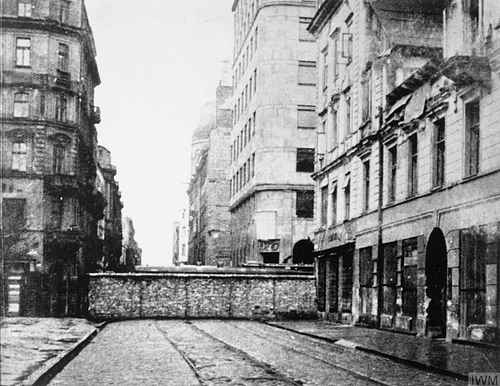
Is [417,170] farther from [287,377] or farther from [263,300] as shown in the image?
[263,300]

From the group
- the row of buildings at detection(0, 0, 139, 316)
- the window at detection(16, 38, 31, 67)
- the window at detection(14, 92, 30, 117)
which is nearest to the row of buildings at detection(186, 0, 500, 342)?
the row of buildings at detection(0, 0, 139, 316)

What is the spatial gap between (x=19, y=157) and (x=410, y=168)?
26.5 meters

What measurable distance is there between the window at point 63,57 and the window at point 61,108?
1.79 meters

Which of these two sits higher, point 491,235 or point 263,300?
point 491,235

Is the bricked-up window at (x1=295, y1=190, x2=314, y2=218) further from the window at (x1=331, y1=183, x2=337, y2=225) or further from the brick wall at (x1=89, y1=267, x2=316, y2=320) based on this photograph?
the window at (x1=331, y1=183, x2=337, y2=225)

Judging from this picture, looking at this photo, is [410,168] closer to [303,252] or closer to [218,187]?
[303,252]

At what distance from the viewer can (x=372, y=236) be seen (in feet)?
103

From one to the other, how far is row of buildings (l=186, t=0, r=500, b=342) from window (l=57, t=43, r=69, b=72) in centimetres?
1314

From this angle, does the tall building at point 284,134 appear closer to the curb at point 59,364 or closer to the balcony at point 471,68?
the curb at point 59,364

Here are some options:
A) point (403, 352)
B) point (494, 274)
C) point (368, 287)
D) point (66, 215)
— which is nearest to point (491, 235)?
point (494, 274)

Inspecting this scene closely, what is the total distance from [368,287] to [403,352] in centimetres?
1288

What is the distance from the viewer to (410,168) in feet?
90.2

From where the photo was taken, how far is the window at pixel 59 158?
→ 4806cm

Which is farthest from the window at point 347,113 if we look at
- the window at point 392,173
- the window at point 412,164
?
the window at point 412,164
